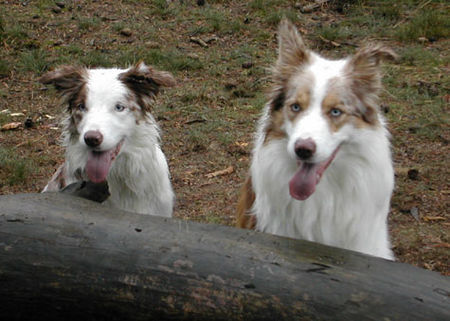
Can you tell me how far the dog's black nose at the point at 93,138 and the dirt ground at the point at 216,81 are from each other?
5.05ft

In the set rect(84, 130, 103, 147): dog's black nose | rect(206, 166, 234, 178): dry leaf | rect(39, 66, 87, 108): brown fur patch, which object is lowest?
rect(206, 166, 234, 178): dry leaf

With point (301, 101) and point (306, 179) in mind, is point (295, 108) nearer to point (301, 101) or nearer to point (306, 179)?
point (301, 101)

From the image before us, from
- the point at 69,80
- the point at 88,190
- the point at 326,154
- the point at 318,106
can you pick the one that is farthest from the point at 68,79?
the point at 326,154

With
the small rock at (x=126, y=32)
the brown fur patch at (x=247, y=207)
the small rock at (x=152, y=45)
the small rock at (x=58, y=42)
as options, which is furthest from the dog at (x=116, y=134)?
the small rock at (x=126, y=32)

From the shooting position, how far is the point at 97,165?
4.22m

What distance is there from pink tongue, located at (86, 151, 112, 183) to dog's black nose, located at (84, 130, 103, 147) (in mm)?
234

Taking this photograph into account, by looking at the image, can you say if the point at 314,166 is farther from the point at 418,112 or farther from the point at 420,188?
the point at 418,112

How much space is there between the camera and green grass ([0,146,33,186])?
5808mm

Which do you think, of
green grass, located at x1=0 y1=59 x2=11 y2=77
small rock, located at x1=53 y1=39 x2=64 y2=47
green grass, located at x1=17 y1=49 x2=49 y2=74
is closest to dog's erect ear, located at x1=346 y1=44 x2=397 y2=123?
green grass, located at x1=17 y1=49 x2=49 y2=74

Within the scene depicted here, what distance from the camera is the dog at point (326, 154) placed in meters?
3.36

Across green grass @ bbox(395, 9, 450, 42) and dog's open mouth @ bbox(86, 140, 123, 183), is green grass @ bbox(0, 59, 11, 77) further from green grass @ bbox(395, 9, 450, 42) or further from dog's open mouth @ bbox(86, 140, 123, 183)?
green grass @ bbox(395, 9, 450, 42)

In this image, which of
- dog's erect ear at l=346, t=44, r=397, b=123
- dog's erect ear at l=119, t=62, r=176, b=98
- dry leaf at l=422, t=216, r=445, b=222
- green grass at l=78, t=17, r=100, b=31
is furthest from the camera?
green grass at l=78, t=17, r=100, b=31

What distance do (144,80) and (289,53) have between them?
1311mm

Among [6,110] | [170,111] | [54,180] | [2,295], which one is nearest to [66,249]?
[2,295]
